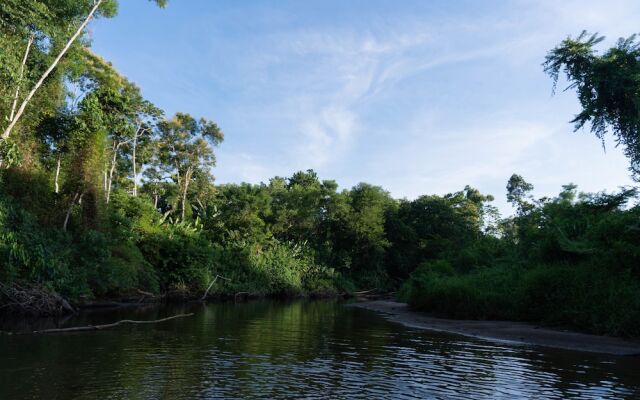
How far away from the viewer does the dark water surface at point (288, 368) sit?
8.37m

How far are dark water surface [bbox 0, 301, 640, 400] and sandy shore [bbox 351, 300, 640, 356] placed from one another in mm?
1320

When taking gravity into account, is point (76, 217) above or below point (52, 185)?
below

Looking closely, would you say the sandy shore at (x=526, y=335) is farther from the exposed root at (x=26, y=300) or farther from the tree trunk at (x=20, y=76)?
the tree trunk at (x=20, y=76)

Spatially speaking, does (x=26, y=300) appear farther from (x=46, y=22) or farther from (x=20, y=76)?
(x=46, y=22)

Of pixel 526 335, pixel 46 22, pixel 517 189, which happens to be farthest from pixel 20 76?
pixel 517 189

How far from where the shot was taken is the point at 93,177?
1024 inches

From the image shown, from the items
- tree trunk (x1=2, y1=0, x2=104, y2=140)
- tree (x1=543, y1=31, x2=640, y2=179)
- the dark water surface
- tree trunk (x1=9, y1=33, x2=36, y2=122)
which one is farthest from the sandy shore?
tree trunk (x1=9, y1=33, x2=36, y2=122)

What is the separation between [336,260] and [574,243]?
34136 mm

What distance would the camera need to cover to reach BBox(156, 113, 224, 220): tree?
44531 millimetres

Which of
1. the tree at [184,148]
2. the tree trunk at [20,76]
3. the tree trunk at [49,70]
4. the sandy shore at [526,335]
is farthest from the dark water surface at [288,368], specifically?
the tree at [184,148]

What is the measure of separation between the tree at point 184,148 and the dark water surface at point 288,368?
1197 inches

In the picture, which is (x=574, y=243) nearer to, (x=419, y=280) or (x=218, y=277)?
(x=419, y=280)

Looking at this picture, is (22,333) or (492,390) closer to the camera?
(492,390)

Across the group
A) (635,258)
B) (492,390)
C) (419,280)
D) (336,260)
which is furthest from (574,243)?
(336,260)
